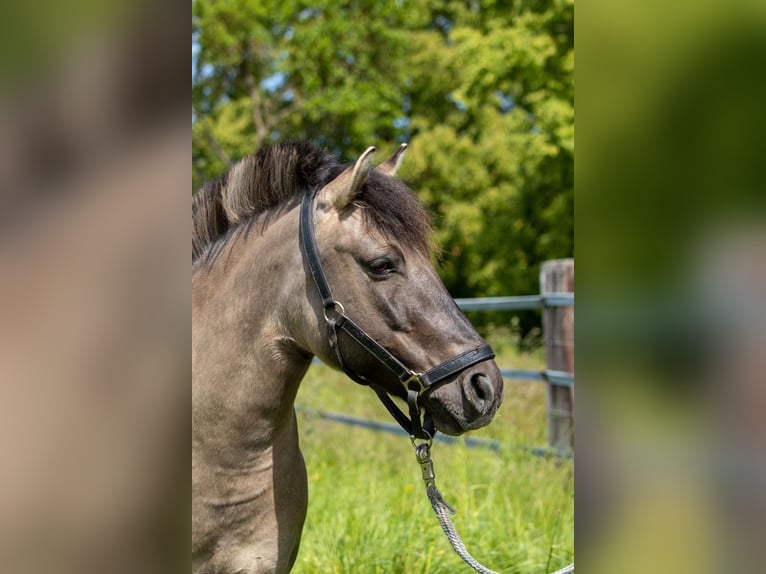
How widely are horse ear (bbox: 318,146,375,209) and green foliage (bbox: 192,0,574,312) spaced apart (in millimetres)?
16107

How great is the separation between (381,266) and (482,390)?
459 mm

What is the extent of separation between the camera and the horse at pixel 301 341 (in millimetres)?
2244

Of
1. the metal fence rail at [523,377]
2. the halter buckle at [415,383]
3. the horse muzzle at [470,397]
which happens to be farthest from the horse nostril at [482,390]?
the metal fence rail at [523,377]

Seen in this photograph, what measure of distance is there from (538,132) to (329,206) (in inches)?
509

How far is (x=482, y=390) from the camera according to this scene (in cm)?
221

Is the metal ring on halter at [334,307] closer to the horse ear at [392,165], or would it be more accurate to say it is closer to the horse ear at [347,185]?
the horse ear at [347,185]

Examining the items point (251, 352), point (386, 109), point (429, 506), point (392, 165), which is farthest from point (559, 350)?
point (386, 109)

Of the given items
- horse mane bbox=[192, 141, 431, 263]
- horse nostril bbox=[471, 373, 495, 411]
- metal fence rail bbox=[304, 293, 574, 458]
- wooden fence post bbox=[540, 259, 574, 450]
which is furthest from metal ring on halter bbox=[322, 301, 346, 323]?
wooden fence post bbox=[540, 259, 574, 450]

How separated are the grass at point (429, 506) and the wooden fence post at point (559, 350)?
265 mm
